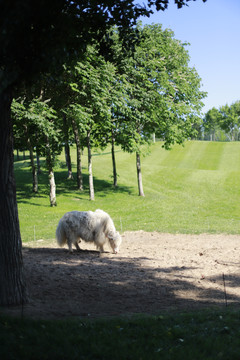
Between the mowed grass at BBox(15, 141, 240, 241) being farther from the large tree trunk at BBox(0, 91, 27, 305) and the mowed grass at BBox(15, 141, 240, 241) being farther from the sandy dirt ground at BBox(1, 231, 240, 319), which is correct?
the large tree trunk at BBox(0, 91, 27, 305)

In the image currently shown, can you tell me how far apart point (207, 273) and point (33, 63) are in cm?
905

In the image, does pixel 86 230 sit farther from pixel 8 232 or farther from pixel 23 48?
pixel 23 48

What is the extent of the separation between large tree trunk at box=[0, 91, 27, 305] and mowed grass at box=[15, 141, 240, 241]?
10.6 m

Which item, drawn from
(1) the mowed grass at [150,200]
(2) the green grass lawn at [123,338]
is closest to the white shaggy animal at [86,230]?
(1) the mowed grass at [150,200]

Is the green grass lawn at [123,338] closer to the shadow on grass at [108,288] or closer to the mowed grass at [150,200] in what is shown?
the shadow on grass at [108,288]

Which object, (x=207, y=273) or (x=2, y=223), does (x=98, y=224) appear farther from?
(x=2, y=223)

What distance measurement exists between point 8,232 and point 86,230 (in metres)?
6.57

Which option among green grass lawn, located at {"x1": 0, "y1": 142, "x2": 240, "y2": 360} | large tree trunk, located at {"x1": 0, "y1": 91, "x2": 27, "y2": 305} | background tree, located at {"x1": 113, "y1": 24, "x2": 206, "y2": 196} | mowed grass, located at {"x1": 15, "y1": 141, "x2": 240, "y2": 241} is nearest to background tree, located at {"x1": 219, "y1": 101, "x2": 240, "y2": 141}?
green grass lawn, located at {"x1": 0, "y1": 142, "x2": 240, "y2": 360}

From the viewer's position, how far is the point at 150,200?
114 feet

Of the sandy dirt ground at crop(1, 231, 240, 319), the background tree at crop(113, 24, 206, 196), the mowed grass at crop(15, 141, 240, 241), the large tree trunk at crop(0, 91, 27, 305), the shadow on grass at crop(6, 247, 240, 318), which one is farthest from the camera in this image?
the background tree at crop(113, 24, 206, 196)

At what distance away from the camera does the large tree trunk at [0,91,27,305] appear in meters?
8.16

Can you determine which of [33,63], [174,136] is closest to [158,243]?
[33,63]

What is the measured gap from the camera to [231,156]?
A: 6819cm

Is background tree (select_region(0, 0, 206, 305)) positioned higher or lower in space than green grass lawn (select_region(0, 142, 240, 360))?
higher
